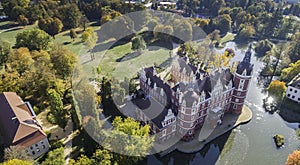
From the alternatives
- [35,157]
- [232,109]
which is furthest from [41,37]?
[232,109]

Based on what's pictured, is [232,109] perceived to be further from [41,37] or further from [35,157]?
[41,37]

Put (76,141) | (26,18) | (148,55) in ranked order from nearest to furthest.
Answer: (76,141)
(148,55)
(26,18)

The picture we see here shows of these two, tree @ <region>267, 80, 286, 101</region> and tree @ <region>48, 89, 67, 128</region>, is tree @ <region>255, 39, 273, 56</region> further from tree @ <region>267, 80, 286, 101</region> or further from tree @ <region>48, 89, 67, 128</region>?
tree @ <region>48, 89, 67, 128</region>

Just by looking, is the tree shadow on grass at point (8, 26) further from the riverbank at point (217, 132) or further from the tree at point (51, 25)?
the riverbank at point (217, 132)

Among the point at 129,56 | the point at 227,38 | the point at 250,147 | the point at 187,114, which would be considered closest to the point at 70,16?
the point at 129,56

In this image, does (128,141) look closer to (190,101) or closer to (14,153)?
→ (190,101)

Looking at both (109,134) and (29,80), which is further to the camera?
(29,80)

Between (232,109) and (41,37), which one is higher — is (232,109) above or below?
below
